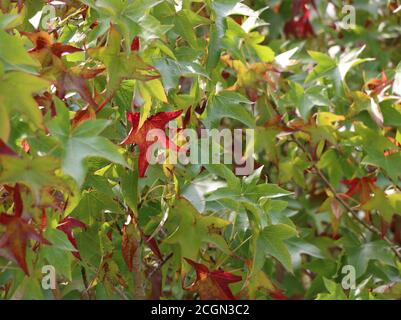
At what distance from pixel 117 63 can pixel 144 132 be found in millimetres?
128

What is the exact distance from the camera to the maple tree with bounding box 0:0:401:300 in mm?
1092

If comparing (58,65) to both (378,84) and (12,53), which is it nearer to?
(12,53)

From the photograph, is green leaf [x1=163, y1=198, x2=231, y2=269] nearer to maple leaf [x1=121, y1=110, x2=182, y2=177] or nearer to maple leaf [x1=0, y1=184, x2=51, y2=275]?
maple leaf [x1=121, y1=110, x2=182, y2=177]

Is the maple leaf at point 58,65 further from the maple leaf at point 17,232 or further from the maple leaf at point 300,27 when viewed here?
the maple leaf at point 300,27

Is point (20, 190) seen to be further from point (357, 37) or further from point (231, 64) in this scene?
point (357, 37)

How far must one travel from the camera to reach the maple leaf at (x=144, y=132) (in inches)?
51.1

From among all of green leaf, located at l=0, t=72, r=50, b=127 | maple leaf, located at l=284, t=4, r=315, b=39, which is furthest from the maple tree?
maple leaf, located at l=284, t=4, r=315, b=39

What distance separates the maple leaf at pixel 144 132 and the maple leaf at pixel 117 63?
0.08 meters

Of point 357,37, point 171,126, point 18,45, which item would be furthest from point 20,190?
point 357,37

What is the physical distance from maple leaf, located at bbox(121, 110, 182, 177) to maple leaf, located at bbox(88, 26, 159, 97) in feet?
0.25

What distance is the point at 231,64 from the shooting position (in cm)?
170

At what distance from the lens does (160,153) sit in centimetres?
136

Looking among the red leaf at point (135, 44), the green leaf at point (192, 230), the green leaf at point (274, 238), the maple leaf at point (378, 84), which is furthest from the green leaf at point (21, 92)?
the maple leaf at point (378, 84)

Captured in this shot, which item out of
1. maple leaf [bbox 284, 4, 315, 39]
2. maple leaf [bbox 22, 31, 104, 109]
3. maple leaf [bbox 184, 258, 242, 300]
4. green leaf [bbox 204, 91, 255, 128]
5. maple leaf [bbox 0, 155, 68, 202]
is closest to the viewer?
maple leaf [bbox 0, 155, 68, 202]
